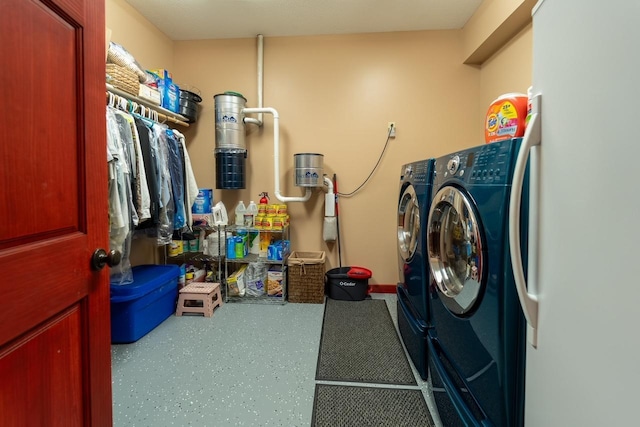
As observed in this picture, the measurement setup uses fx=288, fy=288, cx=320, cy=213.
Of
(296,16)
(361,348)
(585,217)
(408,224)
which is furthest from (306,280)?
(296,16)

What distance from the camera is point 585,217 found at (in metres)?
0.59

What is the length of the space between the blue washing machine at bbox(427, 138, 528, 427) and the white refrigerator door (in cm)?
10

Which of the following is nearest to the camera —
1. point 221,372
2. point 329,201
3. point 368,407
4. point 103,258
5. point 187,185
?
point 103,258

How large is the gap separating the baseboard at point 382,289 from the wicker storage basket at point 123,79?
2.67 metres

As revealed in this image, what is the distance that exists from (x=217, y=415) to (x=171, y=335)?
0.95 m

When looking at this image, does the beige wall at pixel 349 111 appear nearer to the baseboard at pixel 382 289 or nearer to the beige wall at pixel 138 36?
the baseboard at pixel 382 289

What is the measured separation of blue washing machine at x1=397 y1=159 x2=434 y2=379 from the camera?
5.25 ft

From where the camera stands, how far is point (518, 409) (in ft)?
2.82

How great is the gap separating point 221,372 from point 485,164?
171 cm

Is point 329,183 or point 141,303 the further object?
point 329,183

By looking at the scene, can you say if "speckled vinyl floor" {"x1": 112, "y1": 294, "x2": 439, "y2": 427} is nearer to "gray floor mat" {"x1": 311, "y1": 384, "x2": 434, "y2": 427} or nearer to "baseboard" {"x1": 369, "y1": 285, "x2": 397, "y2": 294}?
"gray floor mat" {"x1": 311, "y1": 384, "x2": 434, "y2": 427}

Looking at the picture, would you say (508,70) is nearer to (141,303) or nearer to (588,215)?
(588,215)

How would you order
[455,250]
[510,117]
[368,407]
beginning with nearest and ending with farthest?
[510,117] → [455,250] → [368,407]

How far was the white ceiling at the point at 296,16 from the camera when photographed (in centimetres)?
244
